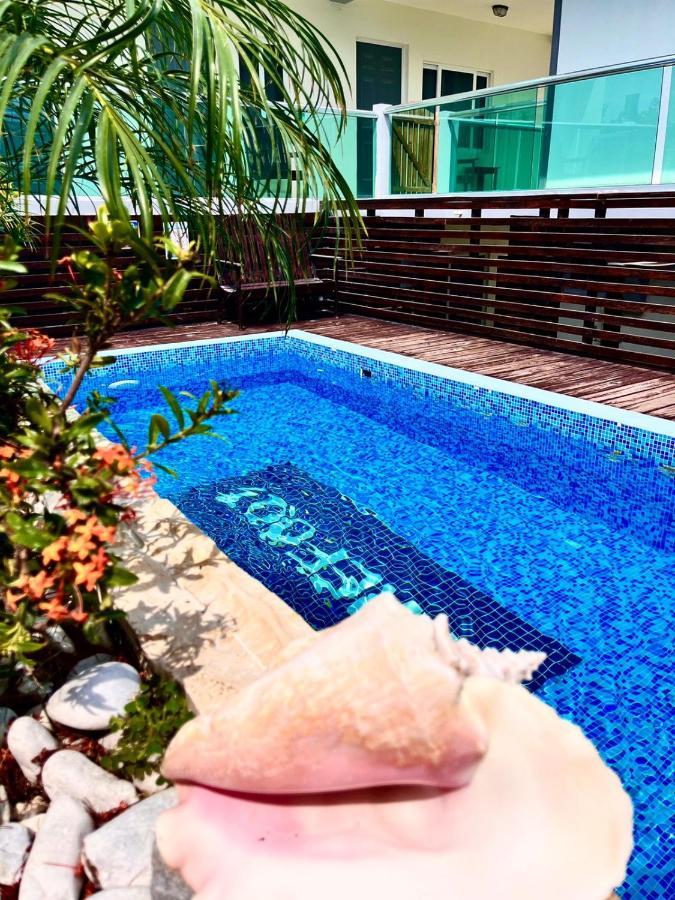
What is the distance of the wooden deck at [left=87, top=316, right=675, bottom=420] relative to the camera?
19.3 feet

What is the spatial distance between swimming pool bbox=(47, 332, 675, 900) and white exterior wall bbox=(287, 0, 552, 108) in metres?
8.67

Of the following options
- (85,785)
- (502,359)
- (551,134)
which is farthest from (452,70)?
(85,785)

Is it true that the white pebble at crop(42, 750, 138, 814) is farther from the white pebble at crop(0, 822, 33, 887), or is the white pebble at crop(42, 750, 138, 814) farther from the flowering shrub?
the flowering shrub

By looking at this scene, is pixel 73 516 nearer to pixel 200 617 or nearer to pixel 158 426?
pixel 158 426

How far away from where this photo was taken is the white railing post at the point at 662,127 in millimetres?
6551

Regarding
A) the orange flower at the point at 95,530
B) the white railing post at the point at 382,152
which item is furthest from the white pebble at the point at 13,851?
the white railing post at the point at 382,152

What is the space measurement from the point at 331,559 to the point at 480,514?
125 cm

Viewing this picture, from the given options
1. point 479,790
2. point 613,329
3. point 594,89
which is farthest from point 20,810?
point 594,89

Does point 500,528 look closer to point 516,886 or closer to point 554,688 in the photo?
point 554,688

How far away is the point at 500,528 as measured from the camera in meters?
4.53

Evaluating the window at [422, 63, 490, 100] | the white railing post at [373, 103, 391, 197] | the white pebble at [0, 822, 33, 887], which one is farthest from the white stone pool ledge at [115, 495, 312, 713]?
the window at [422, 63, 490, 100]

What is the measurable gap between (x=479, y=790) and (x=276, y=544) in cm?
325

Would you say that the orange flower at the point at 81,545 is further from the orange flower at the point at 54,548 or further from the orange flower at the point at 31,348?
the orange flower at the point at 31,348

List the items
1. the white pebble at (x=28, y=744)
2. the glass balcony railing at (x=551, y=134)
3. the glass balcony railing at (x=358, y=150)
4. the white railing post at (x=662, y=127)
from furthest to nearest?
1. the glass balcony railing at (x=358, y=150)
2. the glass balcony railing at (x=551, y=134)
3. the white railing post at (x=662, y=127)
4. the white pebble at (x=28, y=744)
